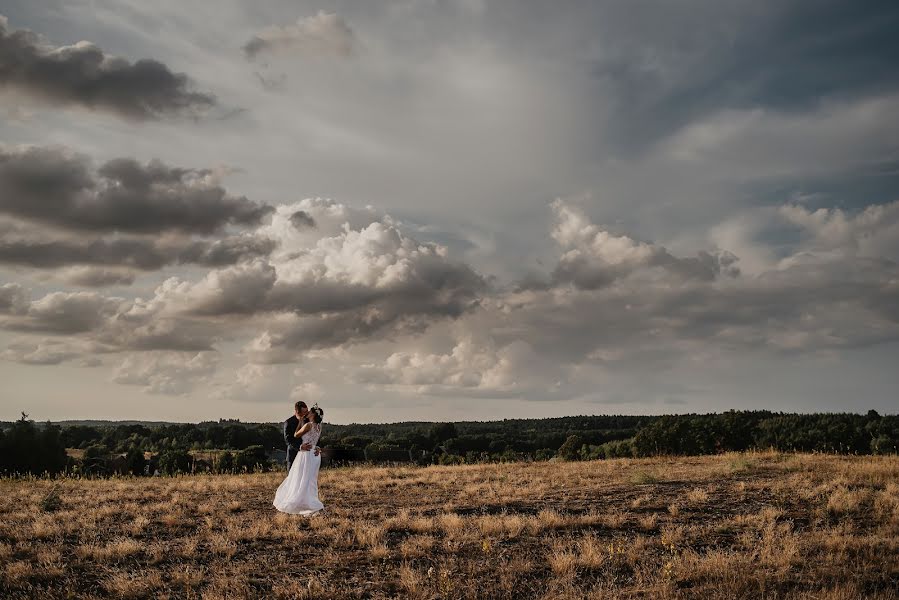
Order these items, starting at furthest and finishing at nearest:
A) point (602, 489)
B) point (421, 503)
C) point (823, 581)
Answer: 1. point (602, 489)
2. point (421, 503)
3. point (823, 581)

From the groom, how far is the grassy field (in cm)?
171

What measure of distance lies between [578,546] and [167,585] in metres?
6.49

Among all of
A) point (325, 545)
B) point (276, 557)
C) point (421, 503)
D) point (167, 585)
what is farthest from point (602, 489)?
point (167, 585)

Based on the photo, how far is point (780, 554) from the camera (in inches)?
384

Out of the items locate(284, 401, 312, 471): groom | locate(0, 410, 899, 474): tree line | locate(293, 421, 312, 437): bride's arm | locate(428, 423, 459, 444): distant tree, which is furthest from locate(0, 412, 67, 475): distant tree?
locate(293, 421, 312, 437): bride's arm

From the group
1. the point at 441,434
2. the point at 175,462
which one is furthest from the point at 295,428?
the point at 441,434

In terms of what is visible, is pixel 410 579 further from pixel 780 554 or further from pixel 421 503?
pixel 421 503

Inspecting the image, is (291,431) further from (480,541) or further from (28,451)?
(28,451)

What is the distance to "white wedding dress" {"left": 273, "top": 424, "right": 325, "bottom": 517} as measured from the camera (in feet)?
48.7

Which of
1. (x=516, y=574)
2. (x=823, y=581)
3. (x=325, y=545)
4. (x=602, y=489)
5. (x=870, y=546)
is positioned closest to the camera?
(x=823, y=581)

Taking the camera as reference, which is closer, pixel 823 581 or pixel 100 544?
pixel 823 581

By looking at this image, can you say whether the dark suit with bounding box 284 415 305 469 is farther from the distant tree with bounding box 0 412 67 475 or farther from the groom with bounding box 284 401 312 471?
the distant tree with bounding box 0 412 67 475

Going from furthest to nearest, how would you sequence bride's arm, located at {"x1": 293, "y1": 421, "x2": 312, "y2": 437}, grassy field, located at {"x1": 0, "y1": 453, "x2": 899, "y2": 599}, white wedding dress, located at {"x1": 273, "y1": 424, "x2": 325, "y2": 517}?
bride's arm, located at {"x1": 293, "y1": 421, "x2": 312, "y2": 437}, white wedding dress, located at {"x1": 273, "y1": 424, "x2": 325, "y2": 517}, grassy field, located at {"x1": 0, "y1": 453, "x2": 899, "y2": 599}

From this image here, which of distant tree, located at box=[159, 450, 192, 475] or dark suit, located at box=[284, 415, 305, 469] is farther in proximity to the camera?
distant tree, located at box=[159, 450, 192, 475]
